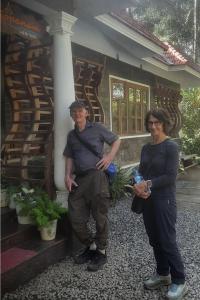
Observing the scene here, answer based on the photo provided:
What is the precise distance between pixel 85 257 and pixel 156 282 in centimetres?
95

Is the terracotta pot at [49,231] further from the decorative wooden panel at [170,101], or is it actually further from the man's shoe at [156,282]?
the decorative wooden panel at [170,101]

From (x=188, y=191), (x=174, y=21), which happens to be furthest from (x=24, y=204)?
(x=174, y=21)

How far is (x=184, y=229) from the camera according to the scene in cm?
552

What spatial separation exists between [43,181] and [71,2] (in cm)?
226

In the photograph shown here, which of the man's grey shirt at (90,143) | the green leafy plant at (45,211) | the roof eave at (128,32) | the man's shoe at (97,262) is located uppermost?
the roof eave at (128,32)

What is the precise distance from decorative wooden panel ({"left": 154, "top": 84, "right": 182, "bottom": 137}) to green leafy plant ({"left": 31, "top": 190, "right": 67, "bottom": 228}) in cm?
738

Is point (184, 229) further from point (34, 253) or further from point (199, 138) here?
point (199, 138)

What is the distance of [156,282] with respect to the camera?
351 centimetres

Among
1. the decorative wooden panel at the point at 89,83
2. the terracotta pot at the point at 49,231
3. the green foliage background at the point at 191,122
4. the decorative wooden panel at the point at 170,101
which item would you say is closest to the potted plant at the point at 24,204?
the terracotta pot at the point at 49,231

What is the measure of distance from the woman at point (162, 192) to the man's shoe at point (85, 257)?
3.55ft

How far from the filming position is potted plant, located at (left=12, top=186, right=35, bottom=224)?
4223mm

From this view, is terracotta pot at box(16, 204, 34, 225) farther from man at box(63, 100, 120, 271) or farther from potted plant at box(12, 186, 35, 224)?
man at box(63, 100, 120, 271)

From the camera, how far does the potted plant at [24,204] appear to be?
422 centimetres

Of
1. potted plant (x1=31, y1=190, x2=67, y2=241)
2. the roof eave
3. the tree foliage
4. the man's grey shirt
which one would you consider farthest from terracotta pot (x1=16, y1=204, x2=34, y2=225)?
the tree foliage
